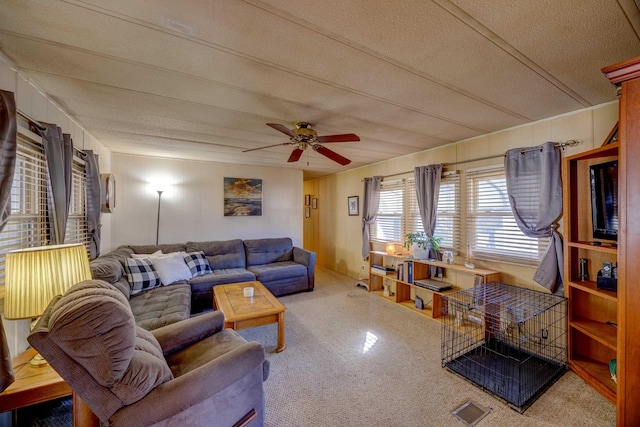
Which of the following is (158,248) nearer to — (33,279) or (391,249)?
(33,279)

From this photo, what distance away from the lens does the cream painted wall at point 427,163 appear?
2352 mm

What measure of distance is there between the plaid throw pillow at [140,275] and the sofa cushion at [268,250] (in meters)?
1.57

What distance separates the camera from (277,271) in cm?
420

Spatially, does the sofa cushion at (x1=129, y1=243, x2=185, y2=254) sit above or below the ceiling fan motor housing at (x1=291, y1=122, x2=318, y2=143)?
below

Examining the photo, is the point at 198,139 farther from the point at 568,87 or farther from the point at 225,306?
the point at 568,87

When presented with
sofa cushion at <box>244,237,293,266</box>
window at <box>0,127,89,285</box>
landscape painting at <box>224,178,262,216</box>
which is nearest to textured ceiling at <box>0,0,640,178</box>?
window at <box>0,127,89,285</box>

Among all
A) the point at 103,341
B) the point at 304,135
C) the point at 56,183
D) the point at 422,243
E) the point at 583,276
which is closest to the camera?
the point at 103,341

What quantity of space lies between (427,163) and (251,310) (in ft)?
10.5

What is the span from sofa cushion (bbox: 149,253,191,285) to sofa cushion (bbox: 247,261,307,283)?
3.39 ft

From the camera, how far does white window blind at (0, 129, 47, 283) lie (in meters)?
1.66

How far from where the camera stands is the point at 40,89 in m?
1.97

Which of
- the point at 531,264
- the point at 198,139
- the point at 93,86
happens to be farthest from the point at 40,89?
the point at 531,264

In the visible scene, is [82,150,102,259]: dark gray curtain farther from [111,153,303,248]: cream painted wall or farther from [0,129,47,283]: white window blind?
[111,153,303,248]: cream painted wall

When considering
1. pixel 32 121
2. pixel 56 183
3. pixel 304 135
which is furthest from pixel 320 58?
pixel 56 183
